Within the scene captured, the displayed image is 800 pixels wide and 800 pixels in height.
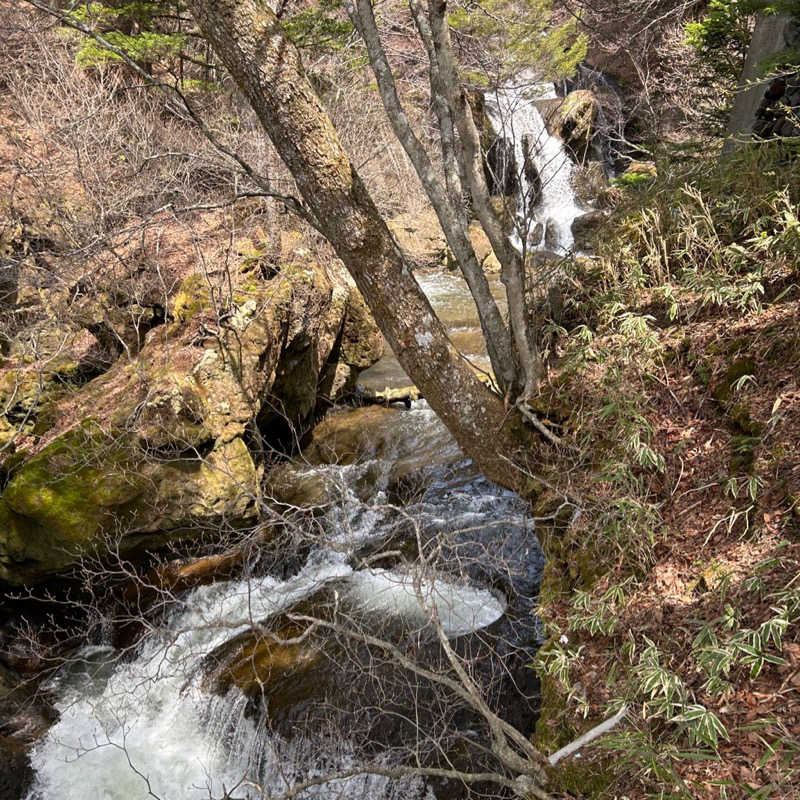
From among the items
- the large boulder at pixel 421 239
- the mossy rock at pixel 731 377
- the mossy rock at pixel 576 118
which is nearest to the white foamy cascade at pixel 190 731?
the mossy rock at pixel 731 377

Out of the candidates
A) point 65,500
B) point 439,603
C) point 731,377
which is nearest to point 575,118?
point 731,377

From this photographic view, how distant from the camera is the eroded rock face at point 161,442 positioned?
5340mm

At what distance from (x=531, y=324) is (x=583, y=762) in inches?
107

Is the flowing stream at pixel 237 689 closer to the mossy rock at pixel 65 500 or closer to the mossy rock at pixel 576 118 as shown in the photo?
the mossy rock at pixel 65 500

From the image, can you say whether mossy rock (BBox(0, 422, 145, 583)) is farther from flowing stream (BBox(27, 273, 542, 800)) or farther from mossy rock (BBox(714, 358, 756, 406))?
mossy rock (BBox(714, 358, 756, 406))

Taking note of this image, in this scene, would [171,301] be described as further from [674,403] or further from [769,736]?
[769,736]

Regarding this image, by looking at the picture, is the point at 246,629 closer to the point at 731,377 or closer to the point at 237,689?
the point at 237,689

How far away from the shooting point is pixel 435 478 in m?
6.54

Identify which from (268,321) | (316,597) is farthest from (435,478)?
(268,321)

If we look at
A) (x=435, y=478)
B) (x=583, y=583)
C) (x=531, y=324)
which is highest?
(x=531, y=324)

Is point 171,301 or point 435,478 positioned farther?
point 171,301

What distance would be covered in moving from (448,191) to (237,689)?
426 cm

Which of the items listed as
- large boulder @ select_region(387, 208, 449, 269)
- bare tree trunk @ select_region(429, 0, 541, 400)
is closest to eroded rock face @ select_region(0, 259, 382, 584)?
bare tree trunk @ select_region(429, 0, 541, 400)

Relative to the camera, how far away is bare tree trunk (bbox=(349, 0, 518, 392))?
3217 mm
